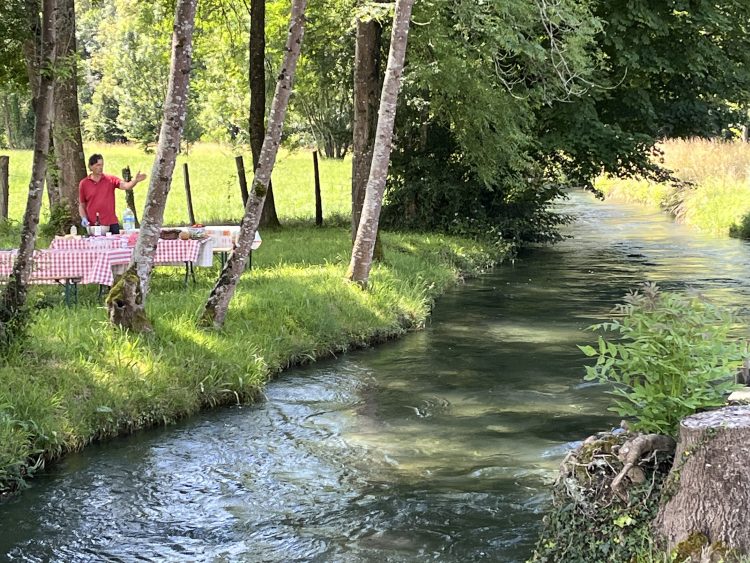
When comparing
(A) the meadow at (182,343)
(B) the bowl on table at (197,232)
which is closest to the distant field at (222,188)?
(A) the meadow at (182,343)

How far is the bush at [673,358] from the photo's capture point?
18.0 ft

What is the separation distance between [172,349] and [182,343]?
0.83 ft

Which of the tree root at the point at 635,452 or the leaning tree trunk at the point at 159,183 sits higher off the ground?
the leaning tree trunk at the point at 159,183

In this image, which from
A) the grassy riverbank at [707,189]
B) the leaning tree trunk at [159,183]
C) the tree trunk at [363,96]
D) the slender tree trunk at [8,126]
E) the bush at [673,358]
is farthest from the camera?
the slender tree trunk at [8,126]

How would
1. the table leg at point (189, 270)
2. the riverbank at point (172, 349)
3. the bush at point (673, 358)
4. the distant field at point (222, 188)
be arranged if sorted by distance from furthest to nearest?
the distant field at point (222, 188)
the table leg at point (189, 270)
the riverbank at point (172, 349)
the bush at point (673, 358)

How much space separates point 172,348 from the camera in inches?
409

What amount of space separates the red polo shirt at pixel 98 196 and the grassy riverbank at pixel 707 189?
1886cm

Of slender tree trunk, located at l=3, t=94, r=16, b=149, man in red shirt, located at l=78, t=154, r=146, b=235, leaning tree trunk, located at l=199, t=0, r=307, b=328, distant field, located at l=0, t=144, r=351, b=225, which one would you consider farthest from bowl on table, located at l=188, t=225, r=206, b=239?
slender tree trunk, located at l=3, t=94, r=16, b=149

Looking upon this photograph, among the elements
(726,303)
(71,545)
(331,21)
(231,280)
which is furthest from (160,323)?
(331,21)

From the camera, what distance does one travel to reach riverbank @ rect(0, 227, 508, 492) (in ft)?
28.1

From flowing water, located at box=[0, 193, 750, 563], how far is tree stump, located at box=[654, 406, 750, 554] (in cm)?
161

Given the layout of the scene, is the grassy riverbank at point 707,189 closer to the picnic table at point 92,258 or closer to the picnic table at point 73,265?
the picnic table at point 92,258

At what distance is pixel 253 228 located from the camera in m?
11.5

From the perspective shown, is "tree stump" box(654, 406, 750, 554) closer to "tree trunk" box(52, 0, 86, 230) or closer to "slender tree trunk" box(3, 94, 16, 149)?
"tree trunk" box(52, 0, 86, 230)
